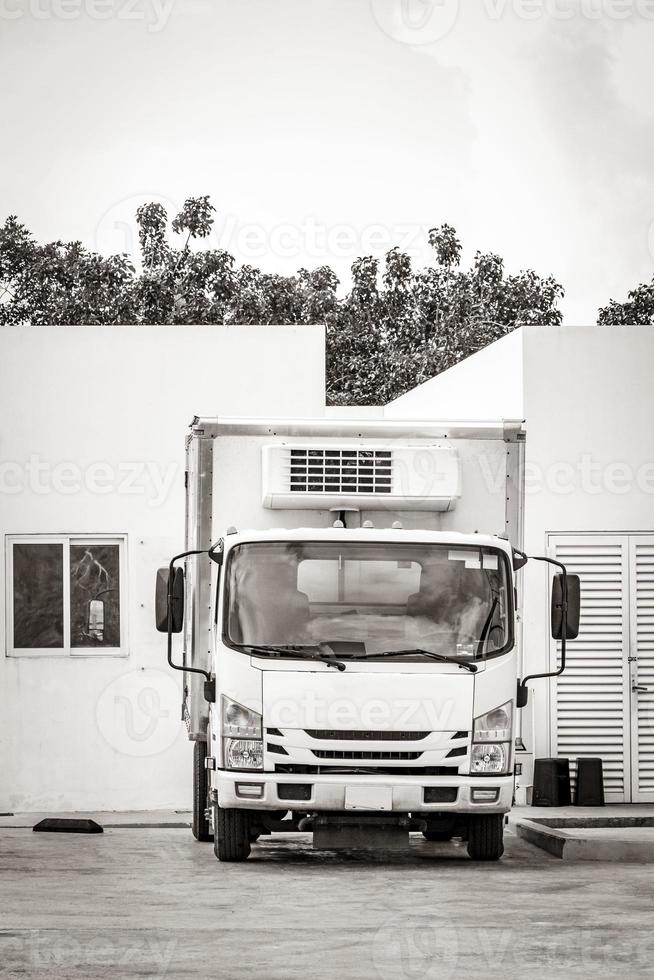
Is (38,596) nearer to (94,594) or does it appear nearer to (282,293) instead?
(94,594)

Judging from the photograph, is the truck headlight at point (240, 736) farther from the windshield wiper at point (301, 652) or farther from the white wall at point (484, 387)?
the white wall at point (484, 387)

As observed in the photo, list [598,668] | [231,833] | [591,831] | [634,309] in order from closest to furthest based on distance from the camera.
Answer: [231,833] → [591,831] → [598,668] → [634,309]

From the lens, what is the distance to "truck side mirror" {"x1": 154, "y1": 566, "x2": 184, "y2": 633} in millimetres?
10398

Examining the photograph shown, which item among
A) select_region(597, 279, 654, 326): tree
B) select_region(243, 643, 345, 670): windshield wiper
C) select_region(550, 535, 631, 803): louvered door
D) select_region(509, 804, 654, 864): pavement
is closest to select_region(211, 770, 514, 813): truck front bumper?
select_region(243, 643, 345, 670): windshield wiper

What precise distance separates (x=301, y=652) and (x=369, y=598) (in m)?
0.61

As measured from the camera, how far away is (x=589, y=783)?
1438 centimetres

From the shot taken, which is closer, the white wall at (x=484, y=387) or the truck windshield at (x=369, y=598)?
the truck windshield at (x=369, y=598)

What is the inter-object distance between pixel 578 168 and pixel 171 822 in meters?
33.0

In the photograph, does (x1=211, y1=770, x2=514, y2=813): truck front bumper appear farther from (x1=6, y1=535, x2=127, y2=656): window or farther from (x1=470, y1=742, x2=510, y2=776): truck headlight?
(x1=6, y1=535, x2=127, y2=656): window

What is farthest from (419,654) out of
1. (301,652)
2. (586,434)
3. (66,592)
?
(66,592)

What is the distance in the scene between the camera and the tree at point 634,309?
40906 millimetres

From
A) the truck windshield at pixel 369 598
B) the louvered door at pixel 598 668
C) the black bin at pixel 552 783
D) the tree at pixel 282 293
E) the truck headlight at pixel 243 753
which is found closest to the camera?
the truck headlight at pixel 243 753

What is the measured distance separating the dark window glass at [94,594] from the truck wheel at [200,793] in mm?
3475

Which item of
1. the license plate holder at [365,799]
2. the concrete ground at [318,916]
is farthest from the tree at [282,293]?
the license plate holder at [365,799]
